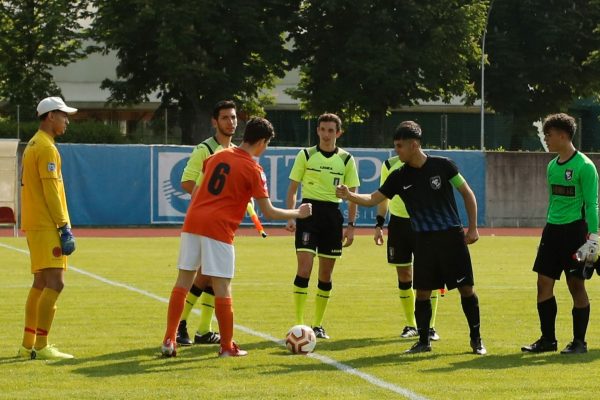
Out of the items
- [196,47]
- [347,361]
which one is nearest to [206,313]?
[347,361]

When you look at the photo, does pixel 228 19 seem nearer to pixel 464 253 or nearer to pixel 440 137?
pixel 440 137

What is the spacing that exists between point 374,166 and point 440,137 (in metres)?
6.71

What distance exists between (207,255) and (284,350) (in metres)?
1.32

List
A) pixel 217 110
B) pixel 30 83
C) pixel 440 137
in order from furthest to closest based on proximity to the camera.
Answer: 1. pixel 30 83
2. pixel 440 137
3. pixel 217 110

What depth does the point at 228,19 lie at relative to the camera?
150 feet

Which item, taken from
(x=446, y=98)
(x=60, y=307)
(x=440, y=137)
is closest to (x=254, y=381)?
(x=60, y=307)

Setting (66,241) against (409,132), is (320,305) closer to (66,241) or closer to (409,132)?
(409,132)

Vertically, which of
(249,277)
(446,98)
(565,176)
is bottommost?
(249,277)

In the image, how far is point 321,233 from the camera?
40.9 ft

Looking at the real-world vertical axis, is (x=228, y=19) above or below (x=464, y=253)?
above

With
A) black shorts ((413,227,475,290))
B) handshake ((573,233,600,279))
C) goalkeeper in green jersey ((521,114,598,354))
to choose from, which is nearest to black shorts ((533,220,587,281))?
goalkeeper in green jersey ((521,114,598,354))

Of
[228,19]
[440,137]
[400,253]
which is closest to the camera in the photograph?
[400,253]

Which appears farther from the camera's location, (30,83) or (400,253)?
(30,83)

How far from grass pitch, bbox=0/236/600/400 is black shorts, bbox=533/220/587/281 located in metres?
0.76
